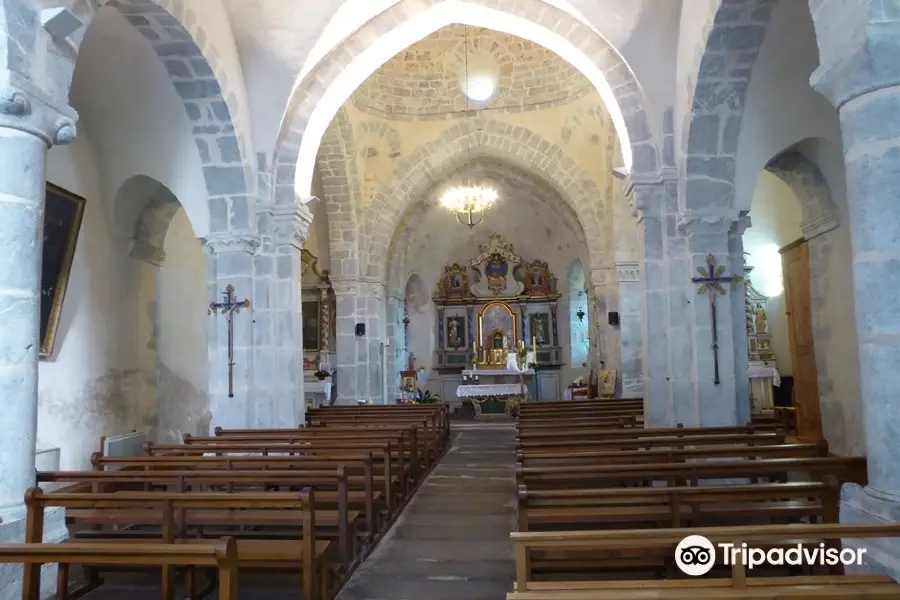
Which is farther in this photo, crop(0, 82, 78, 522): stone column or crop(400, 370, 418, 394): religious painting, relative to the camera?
crop(400, 370, 418, 394): religious painting

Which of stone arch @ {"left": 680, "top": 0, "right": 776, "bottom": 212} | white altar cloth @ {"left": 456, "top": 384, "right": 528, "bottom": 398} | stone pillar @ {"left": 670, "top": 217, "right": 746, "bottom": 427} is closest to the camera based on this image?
stone arch @ {"left": 680, "top": 0, "right": 776, "bottom": 212}

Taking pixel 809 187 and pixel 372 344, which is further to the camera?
pixel 372 344

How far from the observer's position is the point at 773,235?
13219 mm


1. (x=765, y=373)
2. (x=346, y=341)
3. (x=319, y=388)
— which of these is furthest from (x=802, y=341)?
(x=319, y=388)

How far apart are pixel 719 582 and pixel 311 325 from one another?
55.0 ft

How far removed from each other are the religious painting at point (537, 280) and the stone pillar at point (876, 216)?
1746cm

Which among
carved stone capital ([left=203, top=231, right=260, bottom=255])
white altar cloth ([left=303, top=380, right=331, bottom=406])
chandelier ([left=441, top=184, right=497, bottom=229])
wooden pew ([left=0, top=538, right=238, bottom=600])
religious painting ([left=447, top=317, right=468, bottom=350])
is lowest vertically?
wooden pew ([left=0, top=538, right=238, bottom=600])

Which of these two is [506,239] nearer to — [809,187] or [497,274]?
[497,274]

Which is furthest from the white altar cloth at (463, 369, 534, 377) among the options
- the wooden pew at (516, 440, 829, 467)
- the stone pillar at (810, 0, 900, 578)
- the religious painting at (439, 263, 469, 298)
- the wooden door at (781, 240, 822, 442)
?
the stone pillar at (810, 0, 900, 578)

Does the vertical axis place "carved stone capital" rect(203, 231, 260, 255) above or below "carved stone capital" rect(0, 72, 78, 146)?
above

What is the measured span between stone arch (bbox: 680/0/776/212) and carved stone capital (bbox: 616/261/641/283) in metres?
6.93

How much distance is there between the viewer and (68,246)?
28.9ft

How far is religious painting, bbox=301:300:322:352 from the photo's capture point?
18756mm

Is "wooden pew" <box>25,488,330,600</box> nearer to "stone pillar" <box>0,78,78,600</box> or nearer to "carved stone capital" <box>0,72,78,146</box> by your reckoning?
"stone pillar" <box>0,78,78,600</box>
